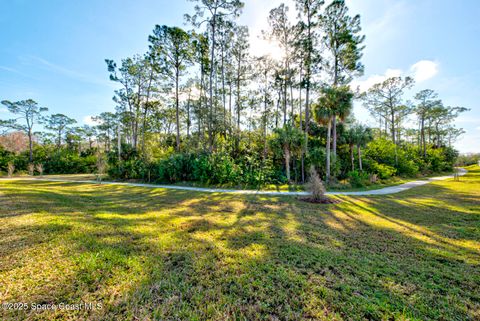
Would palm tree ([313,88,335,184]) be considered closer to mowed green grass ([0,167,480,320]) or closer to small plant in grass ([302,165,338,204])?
small plant in grass ([302,165,338,204])

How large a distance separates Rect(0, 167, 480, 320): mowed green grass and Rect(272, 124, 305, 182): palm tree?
10419 millimetres

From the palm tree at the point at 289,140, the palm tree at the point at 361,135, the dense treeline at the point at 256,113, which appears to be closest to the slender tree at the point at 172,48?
A: the dense treeline at the point at 256,113

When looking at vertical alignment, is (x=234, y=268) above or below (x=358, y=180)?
below

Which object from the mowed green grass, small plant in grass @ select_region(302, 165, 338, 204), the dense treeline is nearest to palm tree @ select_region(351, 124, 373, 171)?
the dense treeline

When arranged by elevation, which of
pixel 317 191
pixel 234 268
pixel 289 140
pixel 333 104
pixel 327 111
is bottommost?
pixel 234 268

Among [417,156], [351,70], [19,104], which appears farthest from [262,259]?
[19,104]

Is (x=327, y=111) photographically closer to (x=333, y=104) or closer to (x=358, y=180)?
(x=333, y=104)

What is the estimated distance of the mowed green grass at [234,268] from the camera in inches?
82.7

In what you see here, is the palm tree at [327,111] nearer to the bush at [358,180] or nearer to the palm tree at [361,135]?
the bush at [358,180]

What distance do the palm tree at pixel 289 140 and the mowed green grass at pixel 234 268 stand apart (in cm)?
1042

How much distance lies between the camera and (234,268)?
2941 millimetres

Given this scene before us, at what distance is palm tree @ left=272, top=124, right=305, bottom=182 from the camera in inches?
599

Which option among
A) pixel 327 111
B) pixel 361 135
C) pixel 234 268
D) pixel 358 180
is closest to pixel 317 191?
pixel 234 268

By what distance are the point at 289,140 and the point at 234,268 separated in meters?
13.6
